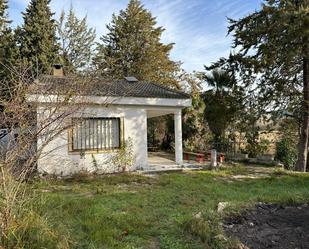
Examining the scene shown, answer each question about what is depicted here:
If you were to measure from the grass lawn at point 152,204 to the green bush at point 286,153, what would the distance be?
509 cm

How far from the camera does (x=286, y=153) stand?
19.2 meters

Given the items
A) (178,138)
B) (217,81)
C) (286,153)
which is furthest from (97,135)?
(286,153)

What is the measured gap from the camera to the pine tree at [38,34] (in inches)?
1206

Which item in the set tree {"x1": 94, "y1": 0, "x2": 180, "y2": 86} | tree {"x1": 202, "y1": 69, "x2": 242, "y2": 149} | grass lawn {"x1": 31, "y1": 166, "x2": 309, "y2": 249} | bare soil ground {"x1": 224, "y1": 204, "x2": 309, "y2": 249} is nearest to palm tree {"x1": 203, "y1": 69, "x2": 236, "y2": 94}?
tree {"x1": 202, "y1": 69, "x2": 242, "y2": 149}

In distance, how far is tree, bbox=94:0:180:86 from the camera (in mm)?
34406

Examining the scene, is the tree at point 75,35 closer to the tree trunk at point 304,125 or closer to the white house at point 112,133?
the white house at point 112,133

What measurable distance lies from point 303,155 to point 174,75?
20.3 m

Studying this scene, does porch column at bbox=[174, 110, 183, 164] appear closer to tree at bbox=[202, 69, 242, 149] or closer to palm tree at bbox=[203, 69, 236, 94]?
tree at bbox=[202, 69, 242, 149]

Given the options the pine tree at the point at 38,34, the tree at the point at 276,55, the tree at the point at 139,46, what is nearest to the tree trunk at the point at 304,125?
the tree at the point at 276,55

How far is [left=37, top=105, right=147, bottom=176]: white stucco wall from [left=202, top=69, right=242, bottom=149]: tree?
4.91 metres

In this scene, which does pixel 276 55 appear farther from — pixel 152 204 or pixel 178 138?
pixel 152 204

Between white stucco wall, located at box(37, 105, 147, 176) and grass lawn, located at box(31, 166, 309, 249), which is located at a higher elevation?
white stucco wall, located at box(37, 105, 147, 176)

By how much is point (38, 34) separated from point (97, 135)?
69.2 ft

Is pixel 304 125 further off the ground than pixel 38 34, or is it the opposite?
pixel 38 34
